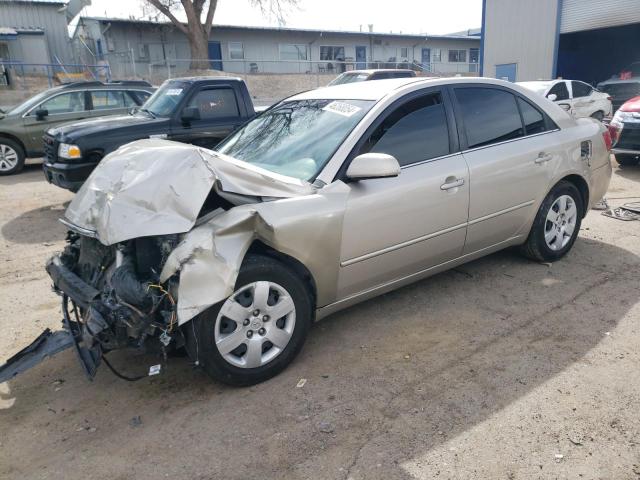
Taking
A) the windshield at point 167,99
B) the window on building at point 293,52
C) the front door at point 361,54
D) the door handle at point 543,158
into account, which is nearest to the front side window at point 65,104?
the windshield at point 167,99

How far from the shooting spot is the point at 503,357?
332cm

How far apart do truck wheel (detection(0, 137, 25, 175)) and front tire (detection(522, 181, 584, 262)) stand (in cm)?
999

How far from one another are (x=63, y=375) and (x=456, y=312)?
286 centimetres

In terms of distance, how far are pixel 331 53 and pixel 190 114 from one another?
31.0m

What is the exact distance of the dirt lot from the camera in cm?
247

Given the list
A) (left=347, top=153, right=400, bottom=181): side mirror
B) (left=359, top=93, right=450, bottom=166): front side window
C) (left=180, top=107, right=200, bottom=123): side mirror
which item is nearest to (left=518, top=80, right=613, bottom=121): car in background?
(left=180, top=107, right=200, bottom=123): side mirror

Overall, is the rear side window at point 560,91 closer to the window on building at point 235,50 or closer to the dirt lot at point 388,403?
the dirt lot at point 388,403

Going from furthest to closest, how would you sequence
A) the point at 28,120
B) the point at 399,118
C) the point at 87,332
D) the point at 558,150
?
the point at 28,120 → the point at 558,150 → the point at 399,118 → the point at 87,332

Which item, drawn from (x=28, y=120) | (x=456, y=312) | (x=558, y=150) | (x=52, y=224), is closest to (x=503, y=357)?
(x=456, y=312)

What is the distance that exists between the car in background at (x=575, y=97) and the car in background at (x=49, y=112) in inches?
391

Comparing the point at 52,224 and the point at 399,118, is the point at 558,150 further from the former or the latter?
the point at 52,224

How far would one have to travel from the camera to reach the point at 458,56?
4184 centimetres

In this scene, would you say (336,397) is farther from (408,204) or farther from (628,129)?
(628,129)

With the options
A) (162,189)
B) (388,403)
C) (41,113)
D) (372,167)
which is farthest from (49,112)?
(388,403)
